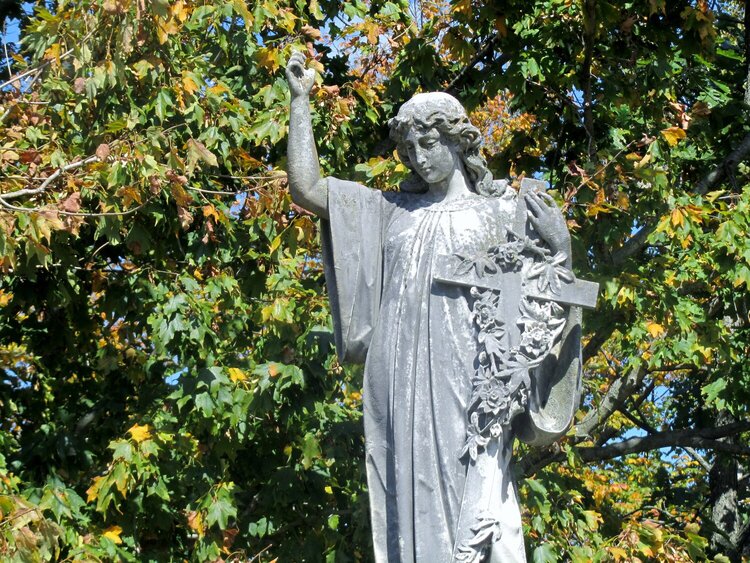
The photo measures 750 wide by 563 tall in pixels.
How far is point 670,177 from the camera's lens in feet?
42.7

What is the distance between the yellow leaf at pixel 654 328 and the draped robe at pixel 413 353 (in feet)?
19.1

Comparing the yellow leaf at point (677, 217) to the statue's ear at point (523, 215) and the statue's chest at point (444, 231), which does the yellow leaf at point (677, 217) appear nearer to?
the statue's chest at point (444, 231)

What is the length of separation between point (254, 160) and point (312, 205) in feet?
16.6

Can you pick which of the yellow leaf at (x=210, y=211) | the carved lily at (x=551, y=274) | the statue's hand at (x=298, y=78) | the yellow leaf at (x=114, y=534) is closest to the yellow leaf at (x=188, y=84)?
the yellow leaf at (x=210, y=211)

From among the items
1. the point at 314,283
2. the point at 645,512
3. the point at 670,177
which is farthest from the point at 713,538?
the point at 314,283

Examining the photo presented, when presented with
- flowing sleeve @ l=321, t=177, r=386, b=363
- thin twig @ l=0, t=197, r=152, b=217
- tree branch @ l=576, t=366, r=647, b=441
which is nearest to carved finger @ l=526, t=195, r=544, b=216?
flowing sleeve @ l=321, t=177, r=386, b=363

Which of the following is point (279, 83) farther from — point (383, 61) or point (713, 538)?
point (713, 538)

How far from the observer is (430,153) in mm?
7219

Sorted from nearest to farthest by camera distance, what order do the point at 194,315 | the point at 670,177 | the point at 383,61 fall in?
the point at 194,315, the point at 670,177, the point at 383,61

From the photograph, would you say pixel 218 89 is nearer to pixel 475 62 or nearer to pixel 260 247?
pixel 260 247

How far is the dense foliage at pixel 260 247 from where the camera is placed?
449 inches

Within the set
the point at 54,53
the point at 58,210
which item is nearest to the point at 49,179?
the point at 58,210

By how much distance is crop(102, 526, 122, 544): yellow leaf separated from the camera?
11.3 meters

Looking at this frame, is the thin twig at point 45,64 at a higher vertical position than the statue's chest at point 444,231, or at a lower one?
higher
